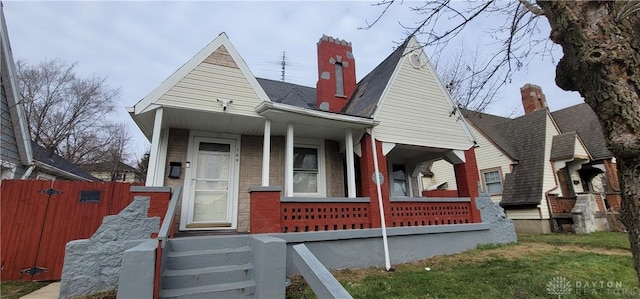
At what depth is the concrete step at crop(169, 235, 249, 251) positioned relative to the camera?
13.5 feet

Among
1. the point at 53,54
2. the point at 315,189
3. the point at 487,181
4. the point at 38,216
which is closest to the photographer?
the point at 38,216

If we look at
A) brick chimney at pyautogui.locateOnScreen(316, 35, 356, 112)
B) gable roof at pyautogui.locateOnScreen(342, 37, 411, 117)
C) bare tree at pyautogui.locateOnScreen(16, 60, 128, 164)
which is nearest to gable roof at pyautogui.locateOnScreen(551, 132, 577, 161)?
gable roof at pyautogui.locateOnScreen(342, 37, 411, 117)

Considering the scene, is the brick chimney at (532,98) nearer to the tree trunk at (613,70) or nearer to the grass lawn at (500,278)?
the grass lawn at (500,278)

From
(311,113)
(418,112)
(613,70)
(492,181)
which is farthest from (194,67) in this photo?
(492,181)

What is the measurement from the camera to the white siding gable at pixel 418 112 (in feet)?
23.0

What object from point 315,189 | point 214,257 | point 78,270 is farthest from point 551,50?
point 78,270

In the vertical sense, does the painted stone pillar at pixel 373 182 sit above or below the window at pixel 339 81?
below

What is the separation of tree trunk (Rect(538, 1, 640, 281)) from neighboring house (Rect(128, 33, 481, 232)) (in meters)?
2.52

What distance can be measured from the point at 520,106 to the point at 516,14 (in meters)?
15.9

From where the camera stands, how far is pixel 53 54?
57.1ft

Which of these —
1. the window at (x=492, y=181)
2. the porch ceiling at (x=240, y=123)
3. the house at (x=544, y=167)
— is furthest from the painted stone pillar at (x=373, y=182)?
the window at (x=492, y=181)

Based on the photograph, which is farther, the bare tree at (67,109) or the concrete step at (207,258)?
the bare tree at (67,109)

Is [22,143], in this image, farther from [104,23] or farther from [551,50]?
[551,50]

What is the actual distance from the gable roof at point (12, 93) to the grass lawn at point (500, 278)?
8691 mm
